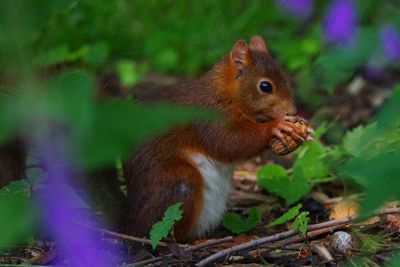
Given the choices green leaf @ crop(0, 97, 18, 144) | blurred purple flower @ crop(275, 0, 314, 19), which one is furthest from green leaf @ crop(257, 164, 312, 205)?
green leaf @ crop(0, 97, 18, 144)

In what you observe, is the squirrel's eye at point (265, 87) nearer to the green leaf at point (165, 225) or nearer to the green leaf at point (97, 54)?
the green leaf at point (165, 225)

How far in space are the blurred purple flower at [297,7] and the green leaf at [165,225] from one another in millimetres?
2865

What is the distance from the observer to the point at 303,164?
3.82 meters

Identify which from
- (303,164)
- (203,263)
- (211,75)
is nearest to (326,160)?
(303,164)

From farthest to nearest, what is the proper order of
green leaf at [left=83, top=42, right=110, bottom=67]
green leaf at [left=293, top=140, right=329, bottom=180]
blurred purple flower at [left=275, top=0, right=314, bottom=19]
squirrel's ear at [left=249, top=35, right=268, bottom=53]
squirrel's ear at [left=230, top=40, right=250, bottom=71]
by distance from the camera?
blurred purple flower at [left=275, top=0, right=314, bottom=19], green leaf at [left=83, top=42, right=110, bottom=67], green leaf at [left=293, top=140, right=329, bottom=180], squirrel's ear at [left=249, top=35, right=268, bottom=53], squirrel's ear at [left=230, top=40, right=250, bottom=71]

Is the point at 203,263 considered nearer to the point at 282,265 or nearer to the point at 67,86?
the point at 282,265

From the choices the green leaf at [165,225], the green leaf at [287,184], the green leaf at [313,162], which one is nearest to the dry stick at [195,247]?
the green leaf at [165,225]

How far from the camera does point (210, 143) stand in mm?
3346

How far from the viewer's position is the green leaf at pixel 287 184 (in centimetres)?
357

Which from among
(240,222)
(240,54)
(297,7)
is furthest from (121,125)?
(297,7)

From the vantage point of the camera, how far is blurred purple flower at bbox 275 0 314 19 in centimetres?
549

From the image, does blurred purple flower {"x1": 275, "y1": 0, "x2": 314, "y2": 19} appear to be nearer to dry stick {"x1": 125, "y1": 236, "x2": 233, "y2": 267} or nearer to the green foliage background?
the green foliage background

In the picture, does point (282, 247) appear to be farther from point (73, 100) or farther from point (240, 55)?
point (73, 100)

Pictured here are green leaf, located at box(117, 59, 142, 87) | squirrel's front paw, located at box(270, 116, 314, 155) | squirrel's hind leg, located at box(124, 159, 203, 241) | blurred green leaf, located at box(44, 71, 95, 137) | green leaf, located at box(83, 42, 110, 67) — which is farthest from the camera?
green leaf, located at box(117, 59, 142, 87)
